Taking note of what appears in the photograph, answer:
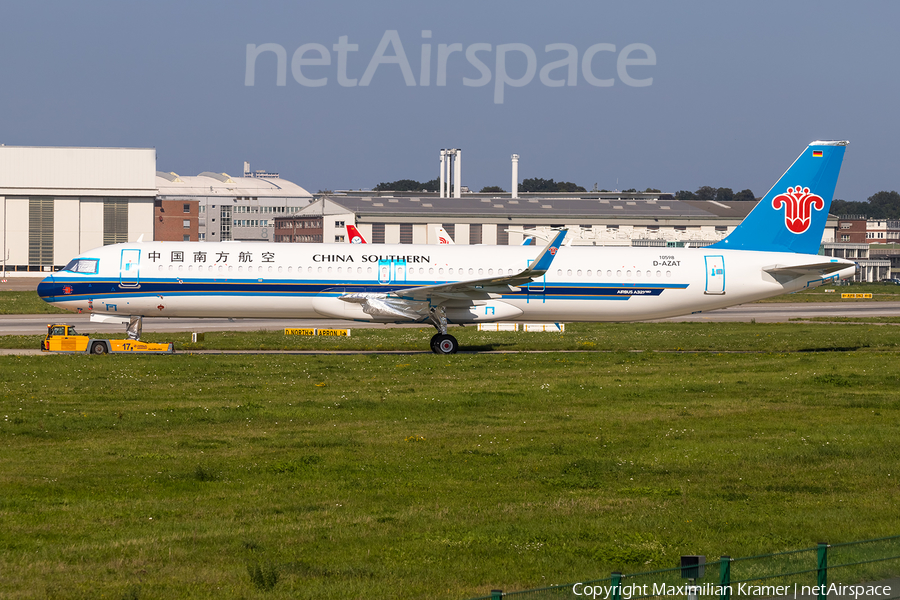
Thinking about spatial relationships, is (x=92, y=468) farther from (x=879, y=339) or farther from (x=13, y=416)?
(x=879, y=339)

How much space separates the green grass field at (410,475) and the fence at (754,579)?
1.23ft

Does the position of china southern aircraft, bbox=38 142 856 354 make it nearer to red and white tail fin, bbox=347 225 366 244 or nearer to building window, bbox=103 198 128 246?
red and white tail fin, bbox=347 225 366 244

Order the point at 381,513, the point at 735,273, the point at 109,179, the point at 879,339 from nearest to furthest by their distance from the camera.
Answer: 1. the point at 381,513
2. the point at 735,273
3. the point at 879,339
4. the point at 109,179

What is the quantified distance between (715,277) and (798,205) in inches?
198

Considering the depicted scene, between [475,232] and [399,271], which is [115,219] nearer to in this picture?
[475,232]

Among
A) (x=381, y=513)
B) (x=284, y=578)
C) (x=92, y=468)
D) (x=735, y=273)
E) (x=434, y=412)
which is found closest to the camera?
(x=284, y=578)

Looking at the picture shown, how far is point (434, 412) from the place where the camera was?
968 inches

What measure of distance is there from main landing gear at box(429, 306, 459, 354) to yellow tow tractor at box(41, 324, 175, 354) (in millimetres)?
10572

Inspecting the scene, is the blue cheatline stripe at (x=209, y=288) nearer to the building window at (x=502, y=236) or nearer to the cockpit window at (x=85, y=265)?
the cockpit window at (x=85, y=265)

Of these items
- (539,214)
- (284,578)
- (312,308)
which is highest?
(539,214)

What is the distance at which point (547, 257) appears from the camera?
37000mm

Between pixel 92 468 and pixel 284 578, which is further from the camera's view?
pixel 92 468

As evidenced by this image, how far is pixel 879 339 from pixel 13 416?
42136mm

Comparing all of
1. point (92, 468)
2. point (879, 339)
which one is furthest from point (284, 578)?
point (879, 339)
